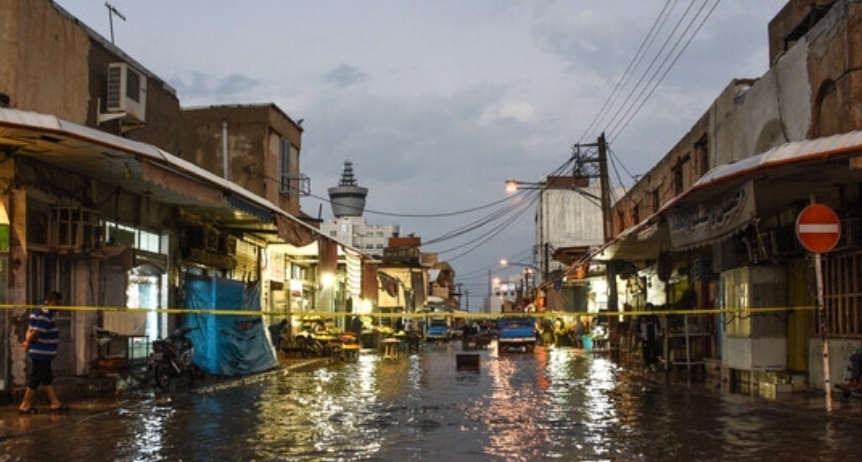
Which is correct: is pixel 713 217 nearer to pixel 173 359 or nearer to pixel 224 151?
pixel 173 359

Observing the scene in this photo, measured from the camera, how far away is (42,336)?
13.9 metres

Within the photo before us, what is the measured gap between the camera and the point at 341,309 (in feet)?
139

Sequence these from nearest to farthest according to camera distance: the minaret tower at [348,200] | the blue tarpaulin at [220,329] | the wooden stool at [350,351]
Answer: the blue tarpaulin at [220,329] < the wooden stool at [350,351] < the minaret tower at [348,200]

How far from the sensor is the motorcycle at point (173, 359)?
18.2 metres

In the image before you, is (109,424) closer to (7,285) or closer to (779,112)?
(7,285)

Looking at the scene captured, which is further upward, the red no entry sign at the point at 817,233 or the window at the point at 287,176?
the window at the point at 287,176

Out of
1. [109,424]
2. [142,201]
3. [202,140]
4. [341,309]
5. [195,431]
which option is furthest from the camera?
[341,309]

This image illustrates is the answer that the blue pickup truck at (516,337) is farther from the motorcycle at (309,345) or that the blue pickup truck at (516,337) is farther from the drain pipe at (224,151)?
the drain pipe at (224,151)

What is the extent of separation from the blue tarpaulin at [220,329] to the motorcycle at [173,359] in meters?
1.74

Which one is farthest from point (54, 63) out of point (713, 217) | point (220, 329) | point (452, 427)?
point (713, 217)

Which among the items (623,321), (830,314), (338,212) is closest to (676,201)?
(830,314)

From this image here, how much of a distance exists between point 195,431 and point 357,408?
351 cm

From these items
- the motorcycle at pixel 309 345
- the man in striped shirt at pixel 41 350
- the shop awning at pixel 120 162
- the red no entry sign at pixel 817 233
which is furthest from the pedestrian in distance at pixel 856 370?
the motorcycle at pixel 309 345

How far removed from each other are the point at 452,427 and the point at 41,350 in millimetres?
6484
